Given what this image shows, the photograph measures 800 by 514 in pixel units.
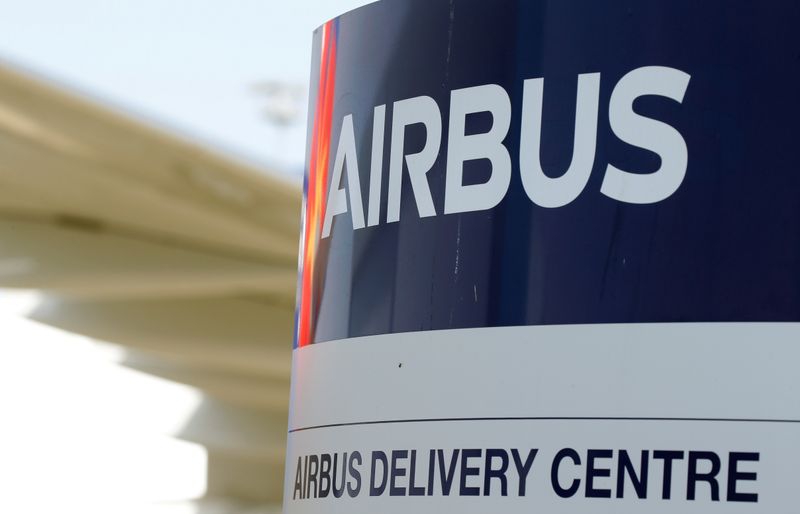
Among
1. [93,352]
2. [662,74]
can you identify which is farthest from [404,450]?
[93,352]

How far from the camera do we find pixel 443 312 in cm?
273

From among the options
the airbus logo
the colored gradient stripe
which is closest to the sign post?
the airbus logo

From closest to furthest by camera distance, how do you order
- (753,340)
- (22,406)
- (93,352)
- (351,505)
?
(753,340), (351,505), (22,406), (93,352)

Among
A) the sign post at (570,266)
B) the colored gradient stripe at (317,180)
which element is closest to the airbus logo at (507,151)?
the sign post at (570,266)

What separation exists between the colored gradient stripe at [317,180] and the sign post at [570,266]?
0.15 m

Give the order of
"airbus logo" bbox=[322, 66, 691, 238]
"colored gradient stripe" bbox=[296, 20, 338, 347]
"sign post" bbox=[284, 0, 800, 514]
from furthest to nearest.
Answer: "colored gradient stripe" bbox=[296, 20, 338, 347]
"airbus logo" bbox=[322, 66, 691, 238]
"sign post" bbox=[284, 0, 800, 514]

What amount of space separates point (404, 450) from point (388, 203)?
50 centimetres

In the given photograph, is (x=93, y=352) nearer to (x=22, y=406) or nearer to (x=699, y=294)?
(x=22, y=406)

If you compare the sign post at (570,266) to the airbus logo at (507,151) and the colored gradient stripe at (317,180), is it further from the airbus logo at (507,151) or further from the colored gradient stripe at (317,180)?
the colored gradient stripe at (317,180)

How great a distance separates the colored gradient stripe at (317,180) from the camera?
3104 mm

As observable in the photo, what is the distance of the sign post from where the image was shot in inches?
96.0

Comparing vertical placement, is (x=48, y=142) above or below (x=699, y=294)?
above

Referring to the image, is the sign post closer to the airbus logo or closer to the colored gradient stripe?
the airbus logo

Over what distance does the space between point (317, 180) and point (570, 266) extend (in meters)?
0.77
